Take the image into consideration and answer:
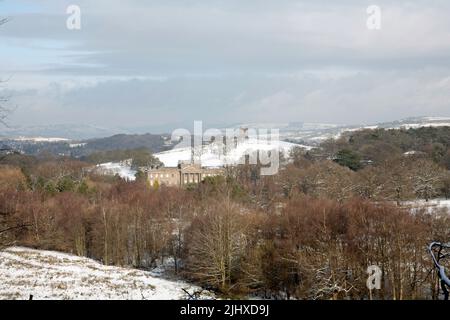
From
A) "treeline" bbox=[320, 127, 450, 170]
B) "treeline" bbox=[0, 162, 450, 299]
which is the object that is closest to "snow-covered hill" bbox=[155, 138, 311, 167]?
"treeline" bbox=[320, 127, 450, 170]

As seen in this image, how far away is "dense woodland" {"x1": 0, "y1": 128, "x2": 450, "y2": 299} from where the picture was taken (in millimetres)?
27906

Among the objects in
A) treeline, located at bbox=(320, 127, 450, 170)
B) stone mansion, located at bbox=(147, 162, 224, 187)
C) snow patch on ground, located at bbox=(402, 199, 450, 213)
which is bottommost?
stone mansion, located at bbox=(147, 162, 224, 187)

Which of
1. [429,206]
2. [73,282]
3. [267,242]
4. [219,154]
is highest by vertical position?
[267,242]

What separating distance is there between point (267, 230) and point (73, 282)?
14.4 meters

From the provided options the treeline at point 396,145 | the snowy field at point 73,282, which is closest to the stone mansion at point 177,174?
the treeline at point 396,145

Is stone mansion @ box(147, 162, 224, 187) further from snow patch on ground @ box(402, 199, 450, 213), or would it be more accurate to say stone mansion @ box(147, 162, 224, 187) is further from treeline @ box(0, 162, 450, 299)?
treeline @ box(0, 162, 450, 299)

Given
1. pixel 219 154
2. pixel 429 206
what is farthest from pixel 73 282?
pixel 219 154

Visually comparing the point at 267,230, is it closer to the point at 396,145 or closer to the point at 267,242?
the point at 267,242

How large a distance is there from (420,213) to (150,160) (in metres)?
110

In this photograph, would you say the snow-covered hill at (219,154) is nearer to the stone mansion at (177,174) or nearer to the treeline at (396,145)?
the stone mansion at (177,174)

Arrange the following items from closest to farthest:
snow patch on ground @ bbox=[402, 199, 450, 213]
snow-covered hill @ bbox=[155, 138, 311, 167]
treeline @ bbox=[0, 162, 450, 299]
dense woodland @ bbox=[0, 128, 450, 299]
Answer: treeline @ bbox=[0, 162, 450, 299]
dense woodland @ bbox=[0, 128, 450, 299]
snow patch on ground @ bbox=[402, 199, 450, 213]
snow-covered hill @ bbox=[155, 138, 311, 167]

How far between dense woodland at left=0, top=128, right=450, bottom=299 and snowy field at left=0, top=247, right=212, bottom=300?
2.60 metres

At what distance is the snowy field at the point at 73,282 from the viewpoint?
79.2 ft

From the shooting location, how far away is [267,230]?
36.0 metres
